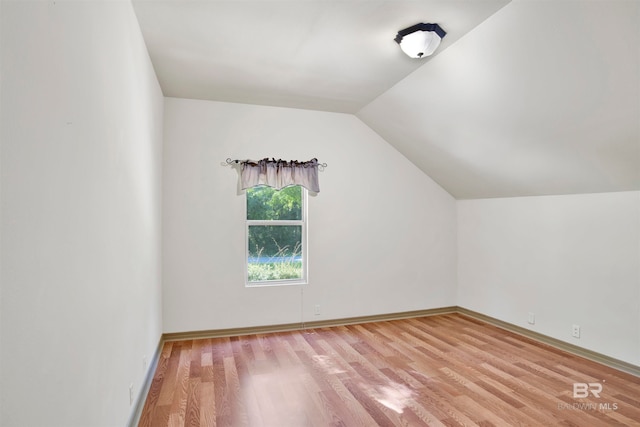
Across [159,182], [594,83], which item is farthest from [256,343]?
[594,83]

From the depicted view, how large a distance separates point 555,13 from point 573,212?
2.24 meters

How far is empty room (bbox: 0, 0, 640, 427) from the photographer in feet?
4.00

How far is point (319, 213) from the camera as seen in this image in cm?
459

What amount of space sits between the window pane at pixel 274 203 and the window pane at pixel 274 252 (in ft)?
0.41

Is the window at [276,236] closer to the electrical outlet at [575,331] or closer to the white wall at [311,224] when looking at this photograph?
the white wall at [311,224]

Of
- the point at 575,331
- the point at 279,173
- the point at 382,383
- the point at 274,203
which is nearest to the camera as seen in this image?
the point at 382,383

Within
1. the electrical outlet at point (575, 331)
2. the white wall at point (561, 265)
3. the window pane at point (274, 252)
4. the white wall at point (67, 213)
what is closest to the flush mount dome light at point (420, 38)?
the white wall at point (67, 213)

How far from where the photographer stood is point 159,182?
379 centimetres

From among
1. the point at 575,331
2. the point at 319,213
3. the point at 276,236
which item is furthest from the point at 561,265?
the point at 276,236

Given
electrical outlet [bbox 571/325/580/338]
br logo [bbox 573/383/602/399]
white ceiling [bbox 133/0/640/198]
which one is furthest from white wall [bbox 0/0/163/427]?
electrical outlet [bbox 571/325/580/338]

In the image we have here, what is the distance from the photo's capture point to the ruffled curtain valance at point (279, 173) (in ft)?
14.0

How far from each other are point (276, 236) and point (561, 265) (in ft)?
10.2

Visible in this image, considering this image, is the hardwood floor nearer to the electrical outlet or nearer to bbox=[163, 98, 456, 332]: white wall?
the electrical outlet

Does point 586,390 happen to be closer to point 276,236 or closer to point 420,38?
point 420,38
